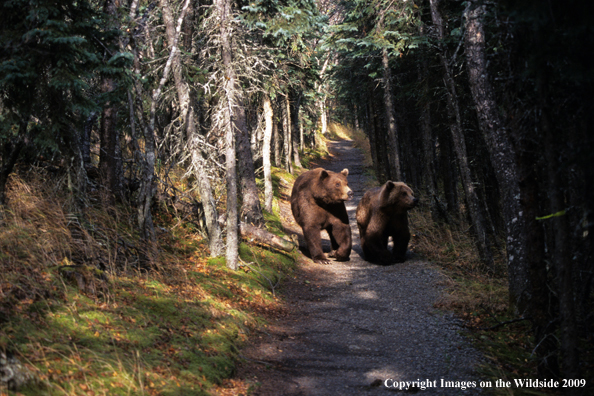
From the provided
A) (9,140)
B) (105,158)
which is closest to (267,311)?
(105,158)

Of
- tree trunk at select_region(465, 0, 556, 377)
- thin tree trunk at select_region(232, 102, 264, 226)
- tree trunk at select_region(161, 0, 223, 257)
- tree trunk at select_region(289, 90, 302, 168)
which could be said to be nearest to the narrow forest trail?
tree trunk at select_region(465, 0, 556, 377)

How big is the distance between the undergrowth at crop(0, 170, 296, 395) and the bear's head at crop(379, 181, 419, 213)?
15.3ft

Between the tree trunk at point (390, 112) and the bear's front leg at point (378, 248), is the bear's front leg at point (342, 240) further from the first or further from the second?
the tree trunk at point (390, 112)

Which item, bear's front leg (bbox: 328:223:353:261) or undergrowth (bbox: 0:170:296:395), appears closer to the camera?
undergrowth (bbox: 0:170:296:395)

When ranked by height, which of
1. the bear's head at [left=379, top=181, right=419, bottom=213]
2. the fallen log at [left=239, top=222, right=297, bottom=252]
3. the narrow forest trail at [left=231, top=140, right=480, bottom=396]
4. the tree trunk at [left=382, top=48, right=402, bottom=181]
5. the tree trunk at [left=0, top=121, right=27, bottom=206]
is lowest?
the narrow forest trail at [left=231, top=140, right=480, bottom=396]


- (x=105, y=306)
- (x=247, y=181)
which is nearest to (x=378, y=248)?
(x=247, y=181)

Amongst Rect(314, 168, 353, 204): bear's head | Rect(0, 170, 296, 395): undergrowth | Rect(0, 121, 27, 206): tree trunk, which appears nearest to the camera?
Rect(0, 170, 296, 395): undergrowth

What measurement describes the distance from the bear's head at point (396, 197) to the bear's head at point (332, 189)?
978mm

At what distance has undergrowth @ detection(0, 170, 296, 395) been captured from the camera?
4.05 meters

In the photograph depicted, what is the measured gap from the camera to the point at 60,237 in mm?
6277

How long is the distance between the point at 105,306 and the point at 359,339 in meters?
3.96

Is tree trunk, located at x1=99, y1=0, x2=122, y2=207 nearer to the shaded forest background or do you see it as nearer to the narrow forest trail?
the shaded forest background

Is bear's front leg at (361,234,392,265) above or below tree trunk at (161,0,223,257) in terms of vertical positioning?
below

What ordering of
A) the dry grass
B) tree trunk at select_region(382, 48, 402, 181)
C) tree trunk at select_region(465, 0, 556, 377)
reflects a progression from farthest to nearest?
tree trunk at select_region(382, 48, 402, 181) < the dry grass < tree trunk at select_region(465, 0, 556, 377)
